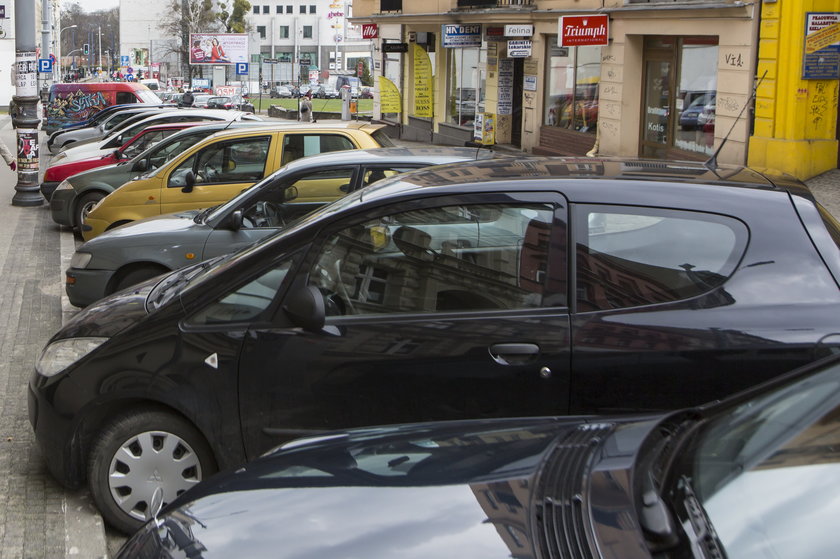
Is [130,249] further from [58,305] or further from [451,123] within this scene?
[451,123]

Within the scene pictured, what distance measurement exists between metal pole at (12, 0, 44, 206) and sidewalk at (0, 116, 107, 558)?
590cm

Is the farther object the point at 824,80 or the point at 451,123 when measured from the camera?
the point at 451,123

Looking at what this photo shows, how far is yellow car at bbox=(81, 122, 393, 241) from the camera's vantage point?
1073 cm

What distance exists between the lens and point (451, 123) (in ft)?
117

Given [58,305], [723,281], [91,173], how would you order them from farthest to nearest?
[91,173] → [58,305] → [723,281]

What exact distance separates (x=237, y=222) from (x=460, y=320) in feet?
12.5

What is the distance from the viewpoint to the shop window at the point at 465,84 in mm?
33688

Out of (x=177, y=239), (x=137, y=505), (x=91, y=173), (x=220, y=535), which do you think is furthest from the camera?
(x=91, y=173)

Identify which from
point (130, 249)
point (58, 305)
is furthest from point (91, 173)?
point (130, 249)

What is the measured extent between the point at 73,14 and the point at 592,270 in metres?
167

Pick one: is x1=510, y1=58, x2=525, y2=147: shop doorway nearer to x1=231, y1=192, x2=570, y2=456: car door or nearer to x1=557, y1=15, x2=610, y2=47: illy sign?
x1=557, y1=15, x2=610, y2=47: illy sign

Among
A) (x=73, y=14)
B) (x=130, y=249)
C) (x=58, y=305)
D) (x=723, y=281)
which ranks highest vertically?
(x=73, y=14)

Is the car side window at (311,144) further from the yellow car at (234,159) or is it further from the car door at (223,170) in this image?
the car door at (223,170)

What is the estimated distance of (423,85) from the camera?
36.8 m
